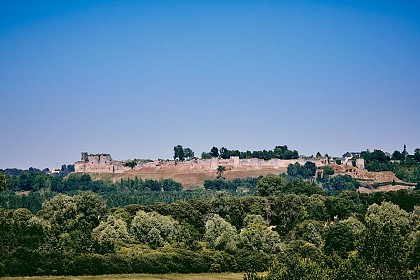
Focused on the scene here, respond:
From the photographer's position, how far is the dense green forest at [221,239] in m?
43.8

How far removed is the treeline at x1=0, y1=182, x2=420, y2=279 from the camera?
4384cm

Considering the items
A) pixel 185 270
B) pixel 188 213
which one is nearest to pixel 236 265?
pixel 185 270

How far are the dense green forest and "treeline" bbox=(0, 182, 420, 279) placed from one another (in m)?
0.09

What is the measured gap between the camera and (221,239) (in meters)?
73.1

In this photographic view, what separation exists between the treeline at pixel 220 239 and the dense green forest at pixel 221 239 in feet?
0.30

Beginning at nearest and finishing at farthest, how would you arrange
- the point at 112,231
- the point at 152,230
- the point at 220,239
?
1. the point at 220,239
2. the point at 112,231
3. the point at 152,230

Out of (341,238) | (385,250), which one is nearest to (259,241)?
(341,238)

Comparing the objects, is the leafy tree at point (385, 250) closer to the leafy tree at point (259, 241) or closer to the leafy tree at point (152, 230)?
the leafy tree at point (259, 241)

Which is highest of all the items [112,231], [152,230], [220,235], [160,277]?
[112,231]

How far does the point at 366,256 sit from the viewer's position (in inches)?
1741

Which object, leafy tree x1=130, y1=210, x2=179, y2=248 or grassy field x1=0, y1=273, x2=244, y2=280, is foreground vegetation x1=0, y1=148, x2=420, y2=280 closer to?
leafy tree x1=130, y1=210, x2=179, y2=248

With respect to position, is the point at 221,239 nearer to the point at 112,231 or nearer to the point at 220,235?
the point at 220,235

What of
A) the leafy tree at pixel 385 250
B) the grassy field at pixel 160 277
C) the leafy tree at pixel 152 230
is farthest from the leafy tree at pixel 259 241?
the leafy tree at pixel 385 250

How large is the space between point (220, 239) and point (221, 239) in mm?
124
